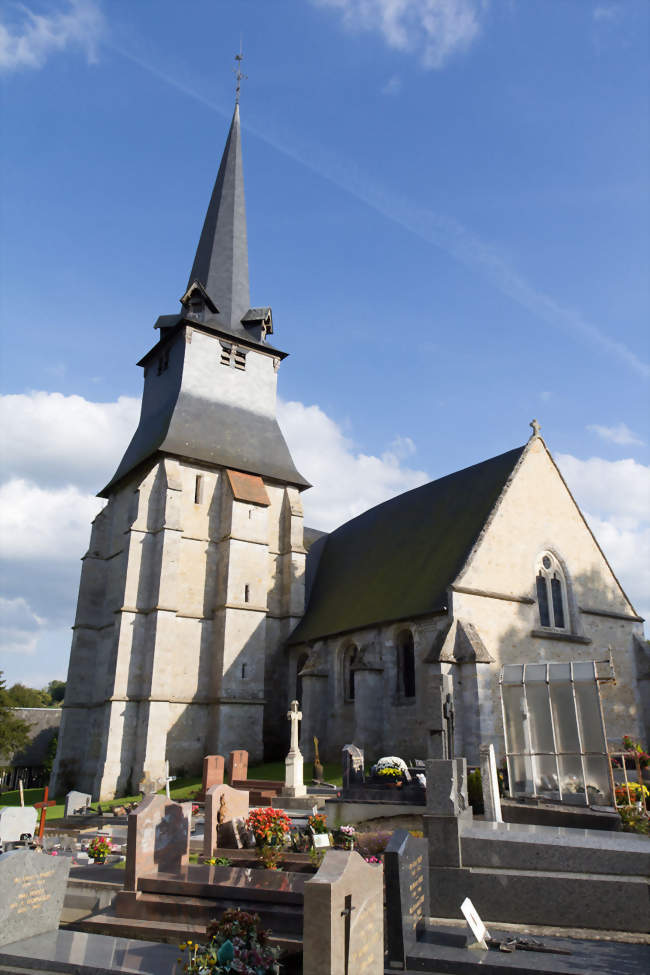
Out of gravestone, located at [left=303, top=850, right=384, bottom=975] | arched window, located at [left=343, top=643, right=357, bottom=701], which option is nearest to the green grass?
arched window, located at [left=343, top=643, right=357, bottom=701]

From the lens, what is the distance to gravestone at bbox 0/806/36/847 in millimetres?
13039

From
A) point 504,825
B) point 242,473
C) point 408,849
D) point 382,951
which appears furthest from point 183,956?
point 242,473

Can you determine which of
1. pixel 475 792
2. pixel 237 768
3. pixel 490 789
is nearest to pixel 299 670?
pixel 237 768

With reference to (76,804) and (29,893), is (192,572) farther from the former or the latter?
(29,893)

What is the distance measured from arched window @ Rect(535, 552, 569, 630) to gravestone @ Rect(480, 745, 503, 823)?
9.48 m

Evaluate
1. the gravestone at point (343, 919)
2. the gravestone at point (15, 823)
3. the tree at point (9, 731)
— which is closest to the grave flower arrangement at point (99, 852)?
the gravestone at point (15, 823)

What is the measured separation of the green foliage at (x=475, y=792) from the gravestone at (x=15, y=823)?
28.5 feet

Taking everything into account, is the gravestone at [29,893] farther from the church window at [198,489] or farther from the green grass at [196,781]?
the church window at [198,489]

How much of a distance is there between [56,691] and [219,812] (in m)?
93.1

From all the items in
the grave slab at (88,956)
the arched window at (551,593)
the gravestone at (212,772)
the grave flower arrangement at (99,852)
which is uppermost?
the arched window at (551,593)

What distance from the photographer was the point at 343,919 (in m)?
5.79

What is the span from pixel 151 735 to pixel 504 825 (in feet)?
45.5

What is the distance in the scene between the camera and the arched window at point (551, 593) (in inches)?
845

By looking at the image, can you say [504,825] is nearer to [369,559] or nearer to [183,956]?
[183,956]
